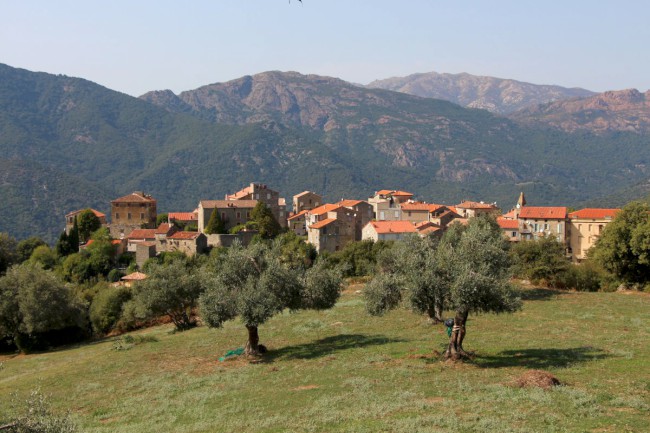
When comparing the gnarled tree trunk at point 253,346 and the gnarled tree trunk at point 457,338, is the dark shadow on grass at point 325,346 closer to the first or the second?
the gnarled tree trunk at point 253,346

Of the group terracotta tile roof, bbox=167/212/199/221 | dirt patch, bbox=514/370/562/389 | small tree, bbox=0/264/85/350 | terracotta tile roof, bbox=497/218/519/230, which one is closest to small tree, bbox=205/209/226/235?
terracotta tile roof, bbox=167/212/199/221

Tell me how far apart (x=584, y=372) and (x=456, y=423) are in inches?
314

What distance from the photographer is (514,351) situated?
2906cm

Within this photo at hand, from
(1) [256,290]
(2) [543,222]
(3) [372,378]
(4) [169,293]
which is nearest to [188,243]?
(4) [169,293]

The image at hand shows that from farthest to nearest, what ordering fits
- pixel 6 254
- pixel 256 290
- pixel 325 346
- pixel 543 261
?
pixel 6 254 → pixel 543 261 → pixel 325 346 → pixel 256 290

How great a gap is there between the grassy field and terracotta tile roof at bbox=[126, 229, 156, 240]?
53.6 m

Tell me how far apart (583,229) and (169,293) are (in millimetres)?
72457

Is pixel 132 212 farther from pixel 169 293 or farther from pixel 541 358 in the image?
pixel 541 358

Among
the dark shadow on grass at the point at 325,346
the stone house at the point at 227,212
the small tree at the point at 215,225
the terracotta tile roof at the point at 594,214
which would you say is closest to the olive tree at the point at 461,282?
the dark shadow on grass at the point at 325,346

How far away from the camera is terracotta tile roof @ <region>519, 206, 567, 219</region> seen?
99931 millimetres

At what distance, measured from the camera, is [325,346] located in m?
34.9

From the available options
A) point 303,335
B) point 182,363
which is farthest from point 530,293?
point 182,363

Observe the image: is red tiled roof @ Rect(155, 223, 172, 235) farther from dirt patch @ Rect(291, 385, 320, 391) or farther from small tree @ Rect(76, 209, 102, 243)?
dirt patch @ Rect(291, 385, 320, 391)

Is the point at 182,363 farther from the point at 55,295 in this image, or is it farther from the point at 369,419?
the point at 55,295
